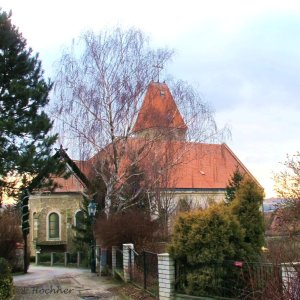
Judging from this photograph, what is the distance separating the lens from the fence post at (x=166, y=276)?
452 inches

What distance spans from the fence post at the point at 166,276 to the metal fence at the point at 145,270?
0.98m

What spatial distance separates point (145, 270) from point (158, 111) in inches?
369

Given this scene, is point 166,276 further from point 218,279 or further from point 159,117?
point 159,117

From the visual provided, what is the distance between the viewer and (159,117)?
21594 mm

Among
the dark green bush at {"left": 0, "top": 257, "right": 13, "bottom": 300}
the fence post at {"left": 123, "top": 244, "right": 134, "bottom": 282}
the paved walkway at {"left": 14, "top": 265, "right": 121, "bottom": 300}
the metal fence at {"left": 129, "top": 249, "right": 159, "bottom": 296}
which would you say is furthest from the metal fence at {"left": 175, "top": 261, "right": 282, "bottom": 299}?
the dark green bush at {"left": 0, "top": 257, "right": 13, "bottom": 300}

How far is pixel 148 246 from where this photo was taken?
17.0m

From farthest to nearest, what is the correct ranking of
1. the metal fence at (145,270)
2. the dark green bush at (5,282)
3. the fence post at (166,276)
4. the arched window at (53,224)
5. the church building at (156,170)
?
the arched window at (53,224)
the church building at (156,170)
the metal fence at (145,270)
the dark green bush at (5,282)
the fence post at (166,276)

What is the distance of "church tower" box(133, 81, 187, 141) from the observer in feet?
70.6

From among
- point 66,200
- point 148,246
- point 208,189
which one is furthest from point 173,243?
point 208,189

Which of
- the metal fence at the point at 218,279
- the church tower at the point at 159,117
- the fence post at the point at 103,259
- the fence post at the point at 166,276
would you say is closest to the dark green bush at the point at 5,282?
the fence post at the point at 166,276

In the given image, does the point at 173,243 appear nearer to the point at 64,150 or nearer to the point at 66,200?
the point at 64,150

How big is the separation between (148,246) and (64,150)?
6.31 meters

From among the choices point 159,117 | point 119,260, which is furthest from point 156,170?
point 119,260

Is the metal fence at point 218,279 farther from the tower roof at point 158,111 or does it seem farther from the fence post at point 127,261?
the tower roof at point 158,111
